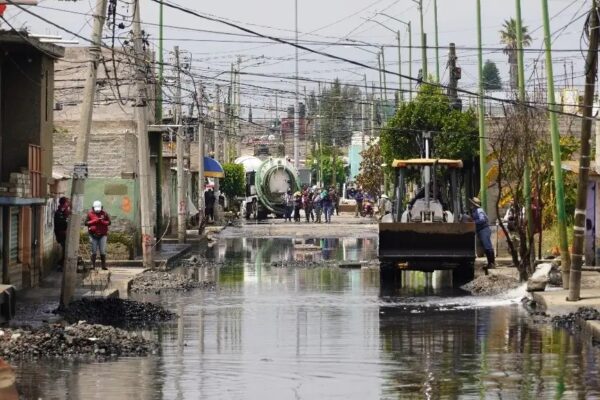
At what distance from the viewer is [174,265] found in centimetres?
4278

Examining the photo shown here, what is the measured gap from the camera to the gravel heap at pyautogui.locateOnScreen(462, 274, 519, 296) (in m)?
31.9

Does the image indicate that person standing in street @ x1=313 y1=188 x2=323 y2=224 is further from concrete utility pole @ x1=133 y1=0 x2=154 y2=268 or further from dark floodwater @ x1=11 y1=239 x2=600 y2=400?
dark floodwater @ x1=11 y1=239 x2=600 y2=400

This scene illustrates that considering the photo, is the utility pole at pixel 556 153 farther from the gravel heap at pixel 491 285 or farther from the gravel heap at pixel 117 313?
the gravel heap at pixel 117 313

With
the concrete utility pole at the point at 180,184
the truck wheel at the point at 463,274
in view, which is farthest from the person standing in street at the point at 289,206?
the truck wheel at the point at 463,274

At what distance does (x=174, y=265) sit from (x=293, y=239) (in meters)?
17.6

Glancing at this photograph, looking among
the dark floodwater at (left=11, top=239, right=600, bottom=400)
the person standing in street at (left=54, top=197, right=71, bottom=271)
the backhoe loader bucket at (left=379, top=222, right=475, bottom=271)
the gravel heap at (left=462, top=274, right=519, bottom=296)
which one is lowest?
the dark floodwater at (left=11, top=239, right=600, bottom=400)

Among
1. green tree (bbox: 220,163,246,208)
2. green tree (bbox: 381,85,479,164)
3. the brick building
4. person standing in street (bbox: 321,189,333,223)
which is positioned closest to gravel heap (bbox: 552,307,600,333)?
the brick building

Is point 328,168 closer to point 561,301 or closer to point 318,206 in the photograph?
point 318,206

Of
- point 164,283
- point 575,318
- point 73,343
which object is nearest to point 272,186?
point 164,283

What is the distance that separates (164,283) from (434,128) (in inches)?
1325

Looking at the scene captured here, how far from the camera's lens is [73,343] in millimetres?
20203

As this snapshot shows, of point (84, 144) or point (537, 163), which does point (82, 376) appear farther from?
point (537, 163)

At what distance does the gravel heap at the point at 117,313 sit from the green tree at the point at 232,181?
72564mm

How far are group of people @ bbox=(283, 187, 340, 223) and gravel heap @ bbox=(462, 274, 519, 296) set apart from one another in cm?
4670
